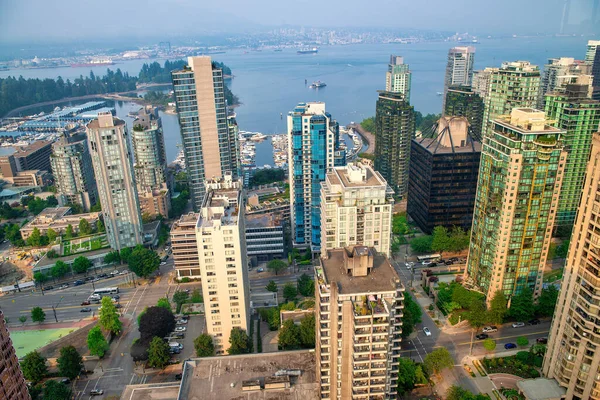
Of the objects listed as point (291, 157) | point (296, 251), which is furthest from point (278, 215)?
point (291, 157)

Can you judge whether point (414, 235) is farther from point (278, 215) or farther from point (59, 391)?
point (59, 391)

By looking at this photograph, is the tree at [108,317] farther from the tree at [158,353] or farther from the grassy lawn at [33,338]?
the tree at [158,353]

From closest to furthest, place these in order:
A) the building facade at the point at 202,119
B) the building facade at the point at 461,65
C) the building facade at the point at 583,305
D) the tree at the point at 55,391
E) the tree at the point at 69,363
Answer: the building facade at the point at 583,305
the tree at the point at 55,391
the tree at the point at 69,363
the building facade at the point at 202,119
the building facade at the point at 461,65

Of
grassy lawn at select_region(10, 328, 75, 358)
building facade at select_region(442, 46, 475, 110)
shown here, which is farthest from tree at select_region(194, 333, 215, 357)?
building facade at select_region(442, 46, 475, 110)

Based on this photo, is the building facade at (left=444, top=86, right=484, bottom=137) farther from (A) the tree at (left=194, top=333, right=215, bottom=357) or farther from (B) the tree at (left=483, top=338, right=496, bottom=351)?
(A) the tree at (left=194, top=333, right=215, bottom=357)

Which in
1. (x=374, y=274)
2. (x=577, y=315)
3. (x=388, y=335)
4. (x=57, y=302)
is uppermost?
(x=374, y=274)

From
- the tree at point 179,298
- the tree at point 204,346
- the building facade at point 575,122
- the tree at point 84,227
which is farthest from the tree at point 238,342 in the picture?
the building facade at point 575,122

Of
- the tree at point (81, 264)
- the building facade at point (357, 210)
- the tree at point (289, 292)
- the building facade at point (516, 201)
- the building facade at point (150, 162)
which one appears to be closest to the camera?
the building facade at point (357, 210)
